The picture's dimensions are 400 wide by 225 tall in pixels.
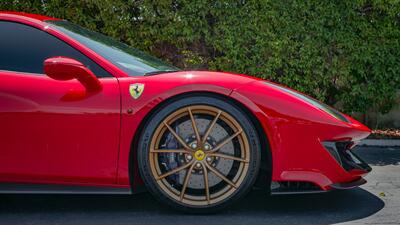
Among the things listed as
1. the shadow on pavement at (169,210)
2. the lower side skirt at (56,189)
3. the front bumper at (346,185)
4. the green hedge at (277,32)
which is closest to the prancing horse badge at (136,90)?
the lower side skirt at (56,189)

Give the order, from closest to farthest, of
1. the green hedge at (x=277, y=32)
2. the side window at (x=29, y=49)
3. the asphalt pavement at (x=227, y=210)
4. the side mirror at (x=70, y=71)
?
the side mirror at (x=70, y=71) → the asphalt pavement at (x=227, y=210) → the side window at (x=29, y=49) → the green hedge at (x=277, y=32)

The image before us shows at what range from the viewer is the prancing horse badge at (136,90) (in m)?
3.45

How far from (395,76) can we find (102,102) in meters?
4.99

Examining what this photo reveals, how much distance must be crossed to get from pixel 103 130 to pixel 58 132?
0.89ft

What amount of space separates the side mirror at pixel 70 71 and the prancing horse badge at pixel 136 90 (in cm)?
20

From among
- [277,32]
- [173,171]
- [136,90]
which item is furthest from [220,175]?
[277,32]

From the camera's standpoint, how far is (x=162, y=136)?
138 inches

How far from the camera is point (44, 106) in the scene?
3.42 metres

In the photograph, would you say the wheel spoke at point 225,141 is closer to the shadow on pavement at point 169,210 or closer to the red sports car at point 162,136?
the red sports car at point 162,136

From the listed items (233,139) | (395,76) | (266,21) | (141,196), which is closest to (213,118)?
(233,139)

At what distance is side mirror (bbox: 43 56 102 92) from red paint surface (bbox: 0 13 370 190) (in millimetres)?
55

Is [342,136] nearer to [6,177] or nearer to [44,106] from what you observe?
[44,106]

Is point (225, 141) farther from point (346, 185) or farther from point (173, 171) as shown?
point (346, 185)

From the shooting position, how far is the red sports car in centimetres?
342
